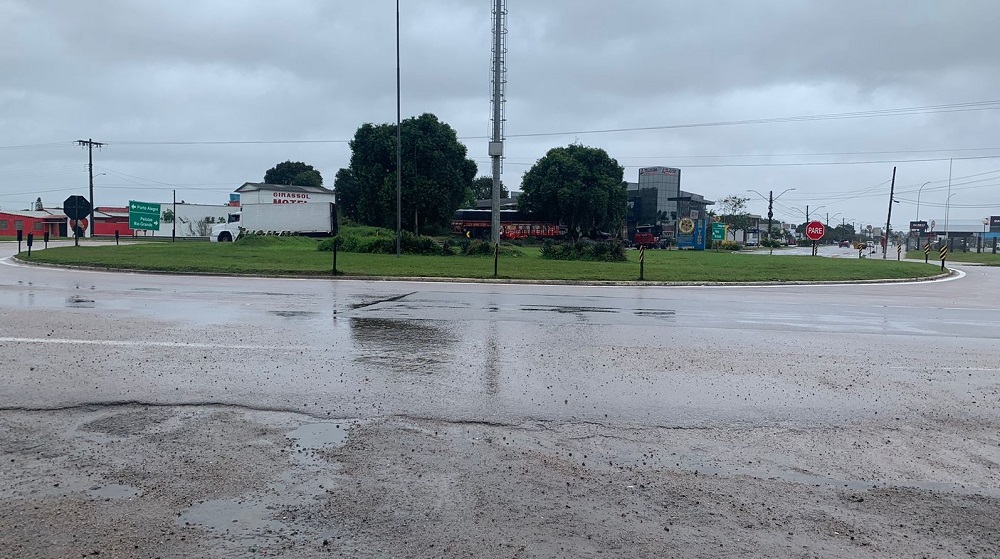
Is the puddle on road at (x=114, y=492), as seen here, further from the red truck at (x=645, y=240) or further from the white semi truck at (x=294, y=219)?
the red truck at (x=645, y=240)

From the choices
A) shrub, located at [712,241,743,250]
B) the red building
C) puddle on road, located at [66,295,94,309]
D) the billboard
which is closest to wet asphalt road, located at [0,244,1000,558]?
puddle on road, located at [66,295,94,309]

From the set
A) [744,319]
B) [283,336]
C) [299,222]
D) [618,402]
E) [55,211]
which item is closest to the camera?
[618,402]

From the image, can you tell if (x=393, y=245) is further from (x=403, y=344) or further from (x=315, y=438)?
(x=315, y=438)

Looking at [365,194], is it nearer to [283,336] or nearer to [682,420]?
[283,336]

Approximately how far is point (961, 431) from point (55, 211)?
115m

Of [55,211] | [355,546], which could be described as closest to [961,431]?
[355,546]

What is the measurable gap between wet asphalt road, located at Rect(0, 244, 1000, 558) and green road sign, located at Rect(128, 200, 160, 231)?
187 ft

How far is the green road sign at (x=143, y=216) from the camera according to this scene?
204ft

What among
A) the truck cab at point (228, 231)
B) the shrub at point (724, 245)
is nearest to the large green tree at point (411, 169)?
the truck cab at point (228, 231)

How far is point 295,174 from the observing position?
117500mm

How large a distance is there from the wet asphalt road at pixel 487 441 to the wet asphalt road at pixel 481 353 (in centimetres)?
6

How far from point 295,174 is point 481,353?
379 ft

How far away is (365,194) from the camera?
59656mm

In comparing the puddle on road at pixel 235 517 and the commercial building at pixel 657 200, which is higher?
the commercial building at pixel 657 200
